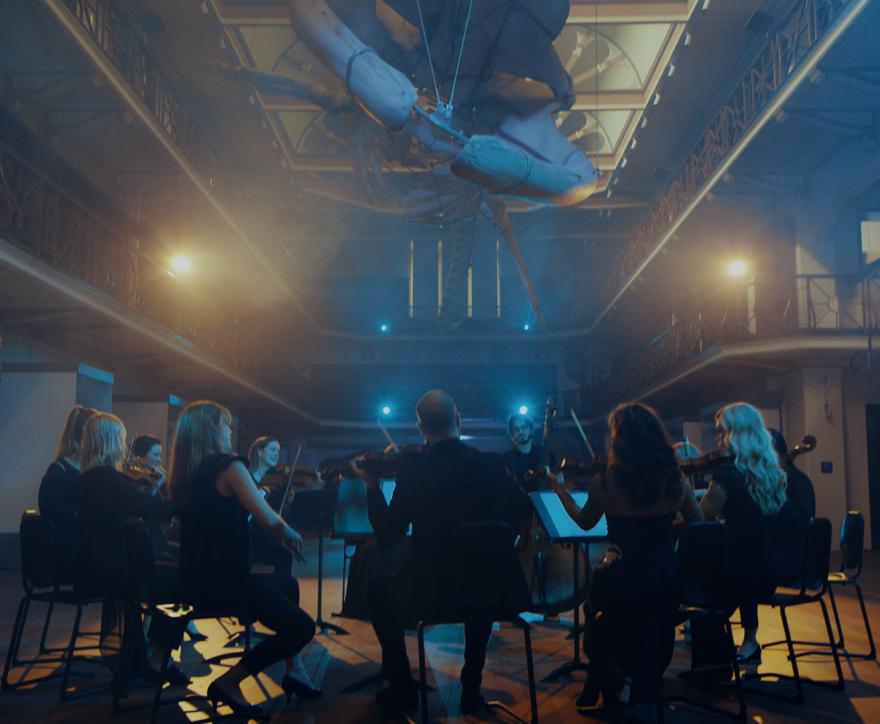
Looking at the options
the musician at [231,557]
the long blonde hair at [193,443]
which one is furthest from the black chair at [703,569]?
the long blonde hair at [193,443]

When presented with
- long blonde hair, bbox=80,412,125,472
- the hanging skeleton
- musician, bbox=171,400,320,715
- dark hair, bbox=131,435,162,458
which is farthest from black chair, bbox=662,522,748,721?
the hanging skeleton

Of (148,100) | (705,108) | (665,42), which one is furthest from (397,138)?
(705,108)

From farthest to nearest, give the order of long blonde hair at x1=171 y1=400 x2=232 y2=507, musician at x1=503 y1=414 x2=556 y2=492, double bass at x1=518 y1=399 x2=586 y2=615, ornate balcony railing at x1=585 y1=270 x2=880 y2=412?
ornate balcony railing at x1=585 y1=270 x2=880 y2=412, musician at x1=503 y1=414 x2=556 y2=492, double bass at x1=518 y1=399 x2=586 y2=615, long blonde hair at x1=171 y1=400 x2=232 y2=507

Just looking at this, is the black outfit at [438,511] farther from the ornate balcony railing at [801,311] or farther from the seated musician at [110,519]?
the ornate balcony railing at [801,311]

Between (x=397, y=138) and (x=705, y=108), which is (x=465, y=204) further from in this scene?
(x=705, y=108)

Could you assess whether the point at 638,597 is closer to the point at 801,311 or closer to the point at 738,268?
the point at 801,311

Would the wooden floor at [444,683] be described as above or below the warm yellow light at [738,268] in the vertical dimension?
below

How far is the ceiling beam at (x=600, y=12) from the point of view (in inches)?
413

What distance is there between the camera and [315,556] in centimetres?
1164

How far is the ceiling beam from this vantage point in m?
10.5

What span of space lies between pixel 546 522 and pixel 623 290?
14.0 metres

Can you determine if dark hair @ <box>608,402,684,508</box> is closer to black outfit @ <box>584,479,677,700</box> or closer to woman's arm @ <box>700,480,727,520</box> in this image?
black outfit @ <box>584,479,677,700</box>

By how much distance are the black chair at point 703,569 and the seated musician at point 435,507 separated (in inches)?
26.3

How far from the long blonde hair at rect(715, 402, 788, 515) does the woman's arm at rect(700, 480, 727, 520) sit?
0.12 metres
